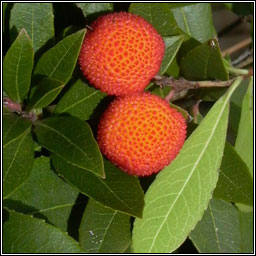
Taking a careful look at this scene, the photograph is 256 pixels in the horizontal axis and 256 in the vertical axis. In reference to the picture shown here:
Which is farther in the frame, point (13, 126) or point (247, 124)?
point (247, 124)

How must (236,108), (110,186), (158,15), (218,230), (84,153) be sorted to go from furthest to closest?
(236,108)
(218,230)
(158,15)
(110,186)
(84,153)

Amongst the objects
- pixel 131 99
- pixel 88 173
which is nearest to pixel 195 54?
pixel 131 99

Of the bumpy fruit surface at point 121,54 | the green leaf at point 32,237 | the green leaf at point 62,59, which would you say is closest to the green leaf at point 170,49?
the bumpy fruit surface at point 121,54

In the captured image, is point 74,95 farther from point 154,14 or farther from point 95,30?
point 154,14

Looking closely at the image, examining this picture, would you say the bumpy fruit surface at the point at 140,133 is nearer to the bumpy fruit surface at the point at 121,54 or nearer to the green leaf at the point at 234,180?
the bumpy fruit surface at the point at 121,54

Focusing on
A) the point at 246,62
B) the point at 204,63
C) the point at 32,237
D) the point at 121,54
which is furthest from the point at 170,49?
the point at 32,237

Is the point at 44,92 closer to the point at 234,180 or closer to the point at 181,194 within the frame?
the point at 181,194
